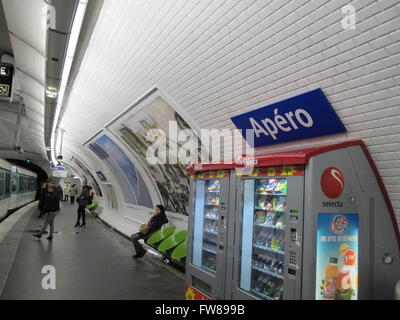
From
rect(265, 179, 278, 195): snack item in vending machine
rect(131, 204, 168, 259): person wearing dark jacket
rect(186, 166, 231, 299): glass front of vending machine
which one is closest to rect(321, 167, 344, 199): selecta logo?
rect(265, 179, 278, 195): snack item in vending machine

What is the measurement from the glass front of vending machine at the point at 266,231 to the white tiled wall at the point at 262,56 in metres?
0.69

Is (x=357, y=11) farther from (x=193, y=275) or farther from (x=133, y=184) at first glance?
(x=133, y=184)

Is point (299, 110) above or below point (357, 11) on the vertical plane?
below

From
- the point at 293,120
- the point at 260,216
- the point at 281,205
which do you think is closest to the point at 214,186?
the point at 260,216

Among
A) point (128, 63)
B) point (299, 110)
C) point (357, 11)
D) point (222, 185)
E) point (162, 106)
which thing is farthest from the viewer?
point (162, 106)

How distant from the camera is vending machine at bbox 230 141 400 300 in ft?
10.3

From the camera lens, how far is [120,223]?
12.5 metres

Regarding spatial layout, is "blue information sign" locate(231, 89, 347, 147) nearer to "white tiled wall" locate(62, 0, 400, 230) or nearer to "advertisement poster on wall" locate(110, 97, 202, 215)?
"white tiled wall" locate(62, 0, 400, 230)

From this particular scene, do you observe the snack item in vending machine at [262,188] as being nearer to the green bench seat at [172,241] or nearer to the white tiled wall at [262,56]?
the white tiled wall at [262,56]

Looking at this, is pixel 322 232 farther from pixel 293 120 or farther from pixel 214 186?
pixel 214 186

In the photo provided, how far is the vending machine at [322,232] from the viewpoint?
315 cm

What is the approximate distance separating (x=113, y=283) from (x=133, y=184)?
5.46m

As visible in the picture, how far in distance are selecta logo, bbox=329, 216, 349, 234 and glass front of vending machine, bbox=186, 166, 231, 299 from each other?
4.52ft

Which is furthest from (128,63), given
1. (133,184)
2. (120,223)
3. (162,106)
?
(120,223)
